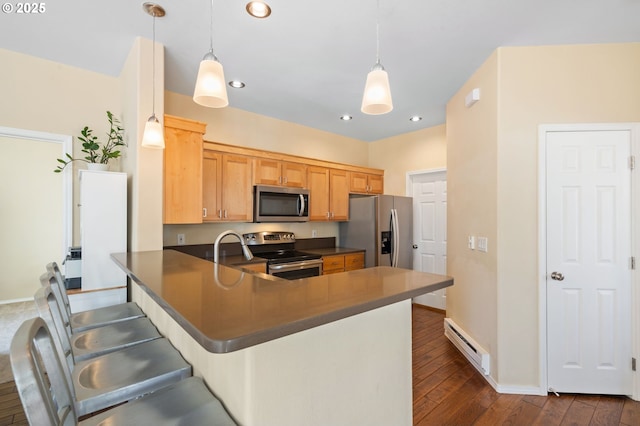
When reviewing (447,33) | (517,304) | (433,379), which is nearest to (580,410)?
(517,304)

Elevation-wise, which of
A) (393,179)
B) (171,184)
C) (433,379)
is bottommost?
(433,379)

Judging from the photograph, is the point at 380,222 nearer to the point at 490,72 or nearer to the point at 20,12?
the point at 490,72

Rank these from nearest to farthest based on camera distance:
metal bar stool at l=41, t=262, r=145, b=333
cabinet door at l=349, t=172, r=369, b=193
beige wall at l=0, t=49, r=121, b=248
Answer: metal bar stool at l=41, t=262, r=145, b=333, beige wall at l=0, t=49, r=121, b=248, cabinet door at l=349, t=172, r=369, b=193

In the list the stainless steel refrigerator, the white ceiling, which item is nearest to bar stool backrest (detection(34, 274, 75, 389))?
the white ceiling

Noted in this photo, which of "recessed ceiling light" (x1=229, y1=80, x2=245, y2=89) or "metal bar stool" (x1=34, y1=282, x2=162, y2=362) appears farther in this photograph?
"recessed ceiling light" (x1=229, y1=80, x2=245, y2=89)

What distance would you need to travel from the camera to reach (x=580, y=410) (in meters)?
2.16

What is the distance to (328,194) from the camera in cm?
445

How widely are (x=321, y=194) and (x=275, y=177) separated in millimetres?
833

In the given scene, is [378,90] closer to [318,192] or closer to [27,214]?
[318,192]

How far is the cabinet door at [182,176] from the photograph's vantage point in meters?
2.64

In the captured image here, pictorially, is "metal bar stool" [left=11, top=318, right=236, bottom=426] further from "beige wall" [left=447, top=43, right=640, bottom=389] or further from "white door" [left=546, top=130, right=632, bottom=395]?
"white door" [left=546, top=130, right=632, bottom=395]

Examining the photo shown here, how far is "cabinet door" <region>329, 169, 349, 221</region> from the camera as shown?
4.50m

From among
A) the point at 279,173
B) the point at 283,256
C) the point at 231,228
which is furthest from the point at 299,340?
the point at 279,173

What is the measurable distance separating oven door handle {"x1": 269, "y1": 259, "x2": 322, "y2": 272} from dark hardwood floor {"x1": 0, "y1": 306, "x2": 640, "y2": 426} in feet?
5.44
